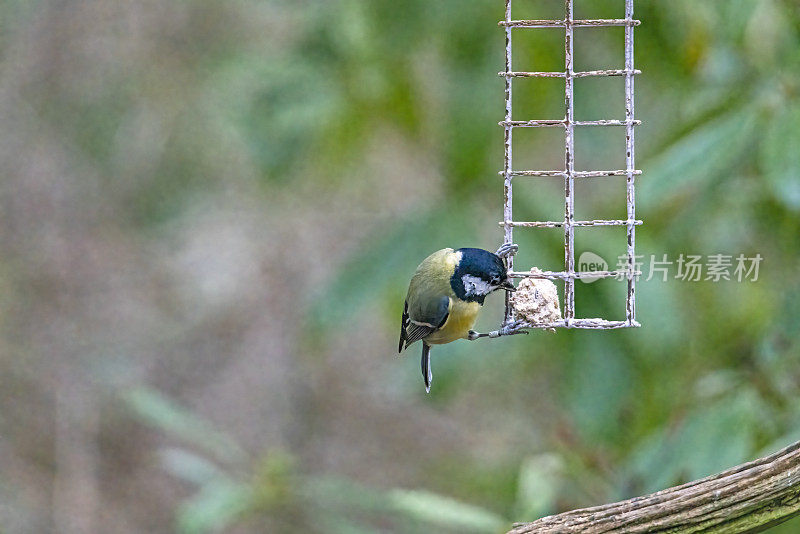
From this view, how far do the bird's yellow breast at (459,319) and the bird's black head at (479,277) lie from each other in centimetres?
2

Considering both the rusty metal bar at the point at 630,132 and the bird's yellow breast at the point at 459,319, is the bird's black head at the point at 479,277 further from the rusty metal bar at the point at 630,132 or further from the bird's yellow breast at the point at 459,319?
the rusty metal bar at the point at 630,132

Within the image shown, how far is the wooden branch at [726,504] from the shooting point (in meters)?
2.06

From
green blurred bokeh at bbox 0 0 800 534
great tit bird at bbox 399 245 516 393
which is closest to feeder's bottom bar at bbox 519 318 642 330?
great tit bird at bbox 399 245 516 393

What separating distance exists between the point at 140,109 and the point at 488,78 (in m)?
3.86

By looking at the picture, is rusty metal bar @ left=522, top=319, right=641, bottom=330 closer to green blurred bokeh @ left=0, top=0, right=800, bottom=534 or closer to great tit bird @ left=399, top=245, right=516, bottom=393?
great tit bird @ left=399, top=245, right=516, bottom=393

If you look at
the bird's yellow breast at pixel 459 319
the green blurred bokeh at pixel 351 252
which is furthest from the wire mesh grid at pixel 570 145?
the green blurred bokeh at pixel 351 252

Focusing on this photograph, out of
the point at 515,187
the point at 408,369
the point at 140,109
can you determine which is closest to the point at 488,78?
the point at 515,187

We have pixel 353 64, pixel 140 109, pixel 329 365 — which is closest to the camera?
pixel 353 64

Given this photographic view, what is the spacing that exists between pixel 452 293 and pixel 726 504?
99 centimetres

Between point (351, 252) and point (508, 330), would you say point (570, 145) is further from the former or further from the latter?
point (351, 252)

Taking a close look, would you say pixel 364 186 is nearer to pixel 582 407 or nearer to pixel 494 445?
pixel 494 445

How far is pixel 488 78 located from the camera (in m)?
3.56

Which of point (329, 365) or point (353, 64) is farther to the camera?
point (329, 365)

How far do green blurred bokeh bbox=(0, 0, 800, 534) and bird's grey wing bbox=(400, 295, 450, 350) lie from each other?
1.57ft
